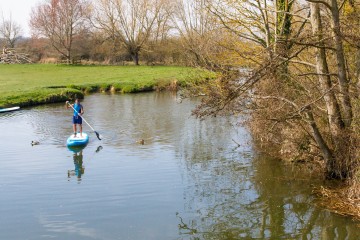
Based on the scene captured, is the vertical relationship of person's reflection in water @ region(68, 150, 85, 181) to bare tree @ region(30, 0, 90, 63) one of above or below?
below

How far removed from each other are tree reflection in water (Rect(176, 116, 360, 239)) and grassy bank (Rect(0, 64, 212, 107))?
10081 millimetres

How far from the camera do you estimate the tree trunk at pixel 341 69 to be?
1026 centimetres

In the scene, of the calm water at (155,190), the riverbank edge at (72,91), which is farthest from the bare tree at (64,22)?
the calm water at (155,190)

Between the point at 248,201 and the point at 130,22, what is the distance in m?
49.9

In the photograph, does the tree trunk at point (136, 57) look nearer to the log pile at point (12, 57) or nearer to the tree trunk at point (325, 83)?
the log pile at point (12, 57)

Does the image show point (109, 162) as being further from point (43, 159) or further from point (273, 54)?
point (273, 54)

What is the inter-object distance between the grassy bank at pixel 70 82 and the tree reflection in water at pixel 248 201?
10.1 meters

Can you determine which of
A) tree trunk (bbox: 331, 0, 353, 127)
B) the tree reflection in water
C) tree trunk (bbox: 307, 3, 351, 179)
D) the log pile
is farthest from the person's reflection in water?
the log pile

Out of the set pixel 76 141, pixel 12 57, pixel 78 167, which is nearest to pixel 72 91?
pixel 76 141

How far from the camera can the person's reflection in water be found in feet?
45.1

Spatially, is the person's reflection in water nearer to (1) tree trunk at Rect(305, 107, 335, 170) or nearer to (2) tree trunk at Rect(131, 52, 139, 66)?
(1) tree trunk at Rect(305, 107, 335, 170)

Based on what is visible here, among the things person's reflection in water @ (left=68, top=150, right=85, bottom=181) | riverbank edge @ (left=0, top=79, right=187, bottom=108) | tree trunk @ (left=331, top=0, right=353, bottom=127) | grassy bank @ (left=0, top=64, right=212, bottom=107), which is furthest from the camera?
grassy bank @ (left=0, top=64, right=212, bottom=107)

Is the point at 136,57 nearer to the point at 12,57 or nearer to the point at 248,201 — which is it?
the point at 12,57

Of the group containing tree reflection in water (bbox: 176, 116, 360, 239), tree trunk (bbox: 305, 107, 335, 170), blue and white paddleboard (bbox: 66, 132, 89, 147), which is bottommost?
tree reflection in water (bbox: 176, 116, 360, 239)
